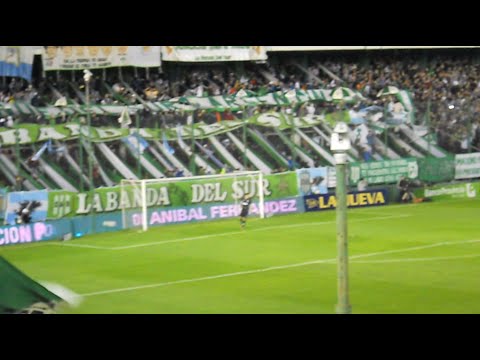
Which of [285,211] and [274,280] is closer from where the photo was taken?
[274,280]

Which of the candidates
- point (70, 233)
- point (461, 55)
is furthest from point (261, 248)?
point (461, 55)

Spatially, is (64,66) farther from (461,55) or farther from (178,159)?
(461,55)

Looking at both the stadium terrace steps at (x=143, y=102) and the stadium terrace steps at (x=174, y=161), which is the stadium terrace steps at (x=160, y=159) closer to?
the stadium terrace steps at (x=174, y=161)

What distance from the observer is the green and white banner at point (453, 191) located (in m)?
35.5

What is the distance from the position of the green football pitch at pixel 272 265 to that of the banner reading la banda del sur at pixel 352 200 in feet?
4.74

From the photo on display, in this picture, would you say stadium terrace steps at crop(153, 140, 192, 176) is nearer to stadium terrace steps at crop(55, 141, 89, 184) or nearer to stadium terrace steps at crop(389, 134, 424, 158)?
stadium terrace steps at crop(55, 141, 89, 184)

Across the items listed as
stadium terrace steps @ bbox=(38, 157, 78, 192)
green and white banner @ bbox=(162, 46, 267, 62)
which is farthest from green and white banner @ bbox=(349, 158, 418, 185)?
stadium terrace steps @ bbox=(38, 157, 78, 192)

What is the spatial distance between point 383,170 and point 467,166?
4881mm

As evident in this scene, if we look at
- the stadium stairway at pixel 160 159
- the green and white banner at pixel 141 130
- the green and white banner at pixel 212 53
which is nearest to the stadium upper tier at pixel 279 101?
the stadium stairway at pixel 160 159

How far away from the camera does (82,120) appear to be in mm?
32812

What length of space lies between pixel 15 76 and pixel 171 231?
32.2ft

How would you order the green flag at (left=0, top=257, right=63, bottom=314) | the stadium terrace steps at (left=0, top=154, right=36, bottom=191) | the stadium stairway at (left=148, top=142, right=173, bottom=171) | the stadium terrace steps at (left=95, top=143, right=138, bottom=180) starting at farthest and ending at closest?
the stadium stairway at (left=148, top=142, right=173, bottom=171), the stadium terrace steps at (left=95, top=143, right=138, bottom=180), the stadium terrace steps at (left=0, top=154, right=36, bottom=191), the green flag at (left=0, top=257, right=63, bottom=314)

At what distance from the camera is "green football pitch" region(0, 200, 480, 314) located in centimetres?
1617

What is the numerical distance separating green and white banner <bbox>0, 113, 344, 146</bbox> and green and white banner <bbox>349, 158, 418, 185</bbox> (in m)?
3.02
